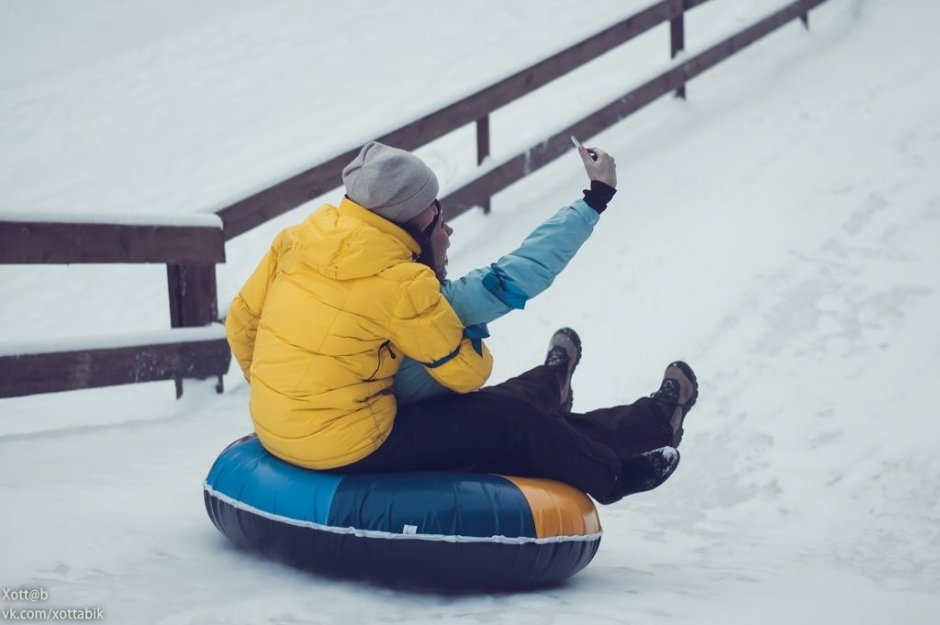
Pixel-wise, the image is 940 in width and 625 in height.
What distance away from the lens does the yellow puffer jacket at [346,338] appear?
2.98 meters

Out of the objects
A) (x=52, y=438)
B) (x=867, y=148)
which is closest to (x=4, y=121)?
(x=52, y=438)

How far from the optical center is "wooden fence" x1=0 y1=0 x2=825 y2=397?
487cm

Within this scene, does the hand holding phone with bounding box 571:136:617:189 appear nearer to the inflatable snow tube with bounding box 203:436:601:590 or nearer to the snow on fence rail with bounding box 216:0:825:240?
the inflatable snow tube with bounding box 203:436:601:590

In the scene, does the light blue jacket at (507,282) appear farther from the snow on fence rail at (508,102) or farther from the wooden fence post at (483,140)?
the wooden fence post at (483,140)

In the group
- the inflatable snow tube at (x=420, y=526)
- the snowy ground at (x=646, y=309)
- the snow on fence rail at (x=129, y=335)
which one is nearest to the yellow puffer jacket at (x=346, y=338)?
the inflatable snow tube at (x=420, y=526)

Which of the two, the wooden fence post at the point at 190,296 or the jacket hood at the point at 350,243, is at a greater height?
the jacket hood at the point at 350,243

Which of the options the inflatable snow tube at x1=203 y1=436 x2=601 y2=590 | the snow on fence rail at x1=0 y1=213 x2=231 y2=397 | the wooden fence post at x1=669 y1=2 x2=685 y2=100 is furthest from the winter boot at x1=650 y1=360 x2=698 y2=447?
the wooden fence post at x1=669 y1=2 x2=685 y2=100

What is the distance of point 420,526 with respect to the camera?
2.97 metres

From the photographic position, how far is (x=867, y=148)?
22.1ft

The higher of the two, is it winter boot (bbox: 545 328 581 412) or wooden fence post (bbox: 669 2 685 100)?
wooden fence post (bbox: 669 2 685 100)

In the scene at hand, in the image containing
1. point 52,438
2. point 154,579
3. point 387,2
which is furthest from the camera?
point 387,2

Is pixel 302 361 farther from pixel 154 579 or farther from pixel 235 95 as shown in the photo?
pixel 235 95

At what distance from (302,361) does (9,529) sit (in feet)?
3.31

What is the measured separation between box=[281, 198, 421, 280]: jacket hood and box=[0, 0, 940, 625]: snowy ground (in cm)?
92
